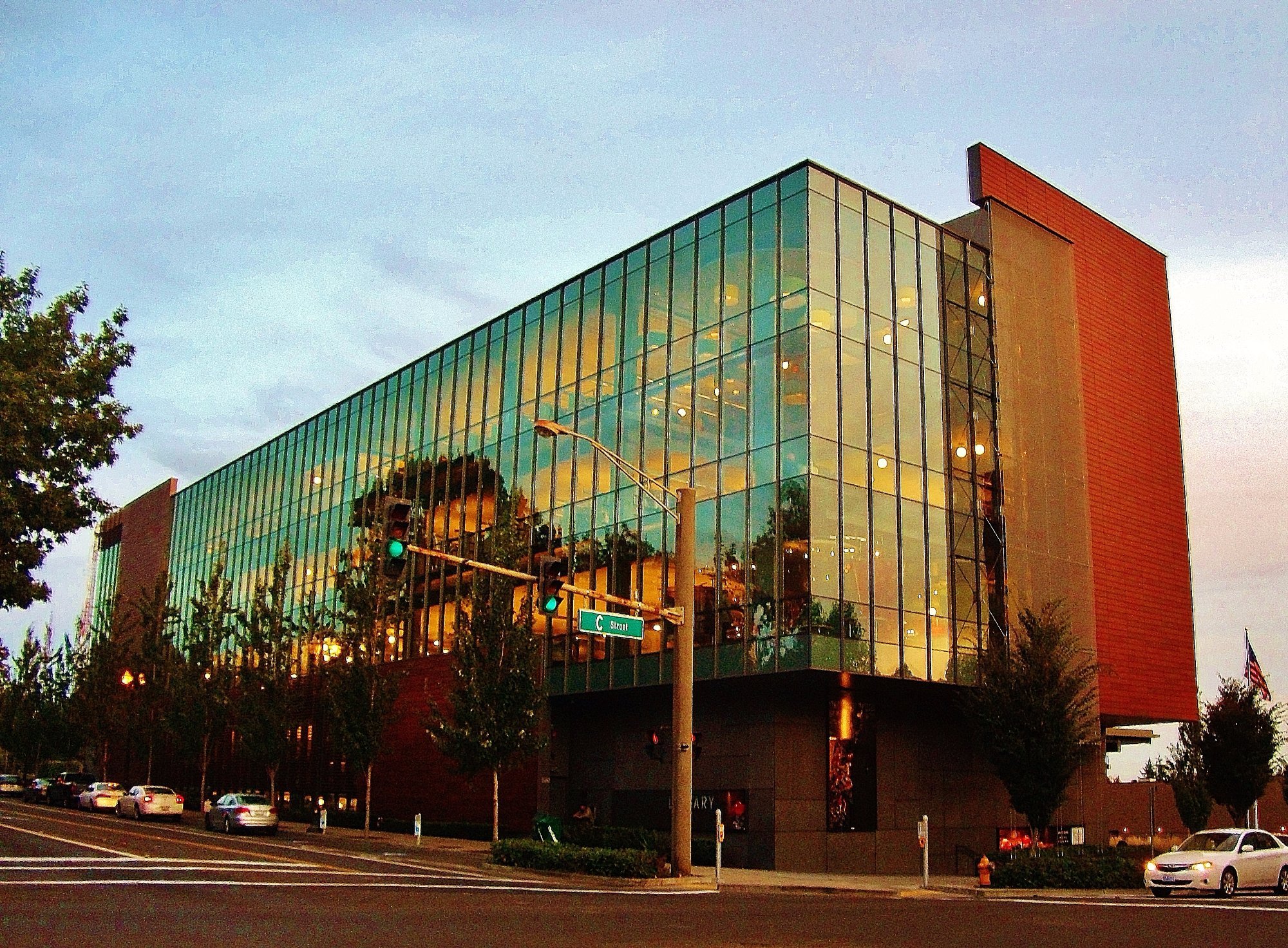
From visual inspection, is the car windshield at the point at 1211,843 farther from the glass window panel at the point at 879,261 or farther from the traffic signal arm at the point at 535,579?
the glass window panel at the point at 879,261

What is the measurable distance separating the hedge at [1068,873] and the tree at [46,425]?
23.6m

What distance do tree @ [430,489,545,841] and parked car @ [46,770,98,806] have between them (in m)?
37.9

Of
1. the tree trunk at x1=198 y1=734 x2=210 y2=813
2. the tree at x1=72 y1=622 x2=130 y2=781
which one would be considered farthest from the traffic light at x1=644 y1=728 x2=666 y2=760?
the tree at x1=72 y1=622 x2=130 y2=781

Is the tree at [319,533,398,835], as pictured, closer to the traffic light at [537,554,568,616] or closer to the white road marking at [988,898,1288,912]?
the traffic light at [537,554,568,616]

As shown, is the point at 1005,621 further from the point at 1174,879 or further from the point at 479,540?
the point at 479,540

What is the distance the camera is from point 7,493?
2745cm

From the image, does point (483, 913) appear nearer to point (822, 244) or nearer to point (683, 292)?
point (822, 244)

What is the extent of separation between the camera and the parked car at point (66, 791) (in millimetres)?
66188

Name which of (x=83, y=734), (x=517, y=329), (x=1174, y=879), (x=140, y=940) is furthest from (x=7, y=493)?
(x=83, y=734)

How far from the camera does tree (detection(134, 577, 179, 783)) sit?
67.6 metres

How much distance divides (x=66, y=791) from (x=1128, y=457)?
56.7 meters

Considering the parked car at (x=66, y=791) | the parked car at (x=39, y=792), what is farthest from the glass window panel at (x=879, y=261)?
the parked car at (x=39, y=792)

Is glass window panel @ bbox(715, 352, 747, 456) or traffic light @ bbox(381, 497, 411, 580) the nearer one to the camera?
traffic light @ bbox(381, 497, 411, 580)

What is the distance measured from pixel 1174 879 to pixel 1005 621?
45.5 ft
